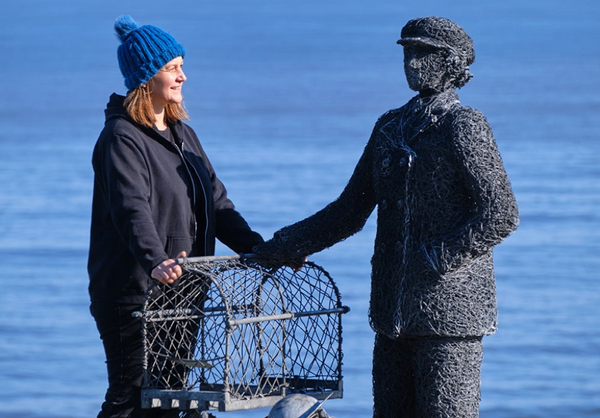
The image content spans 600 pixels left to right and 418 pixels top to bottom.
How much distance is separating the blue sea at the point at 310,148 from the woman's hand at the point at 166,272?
2.61 meters

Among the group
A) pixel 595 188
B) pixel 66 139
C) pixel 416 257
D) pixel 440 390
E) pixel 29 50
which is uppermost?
pixel 29 50

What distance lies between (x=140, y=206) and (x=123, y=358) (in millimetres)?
482

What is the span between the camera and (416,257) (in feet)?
11.4

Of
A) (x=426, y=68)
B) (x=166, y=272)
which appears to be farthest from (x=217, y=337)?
(x=426, y=68)

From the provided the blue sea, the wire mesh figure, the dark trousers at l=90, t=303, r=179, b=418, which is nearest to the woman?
the dark trousers at l=90, t=303, r=179, b=418

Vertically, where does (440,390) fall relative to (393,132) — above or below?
below

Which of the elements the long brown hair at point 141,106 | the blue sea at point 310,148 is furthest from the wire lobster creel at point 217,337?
the blue sea at point 310,148

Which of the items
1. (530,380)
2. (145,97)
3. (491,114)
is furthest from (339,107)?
(145,97)

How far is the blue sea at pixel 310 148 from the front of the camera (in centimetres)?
686

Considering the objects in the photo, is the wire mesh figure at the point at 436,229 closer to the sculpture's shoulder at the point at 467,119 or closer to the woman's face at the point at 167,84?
the sculpture's shoulder at the point at 467,119

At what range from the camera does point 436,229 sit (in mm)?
3475

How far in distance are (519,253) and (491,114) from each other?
7596mm

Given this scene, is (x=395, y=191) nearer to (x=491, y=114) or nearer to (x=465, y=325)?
(x=465, y=325)

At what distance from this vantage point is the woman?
3771mm
